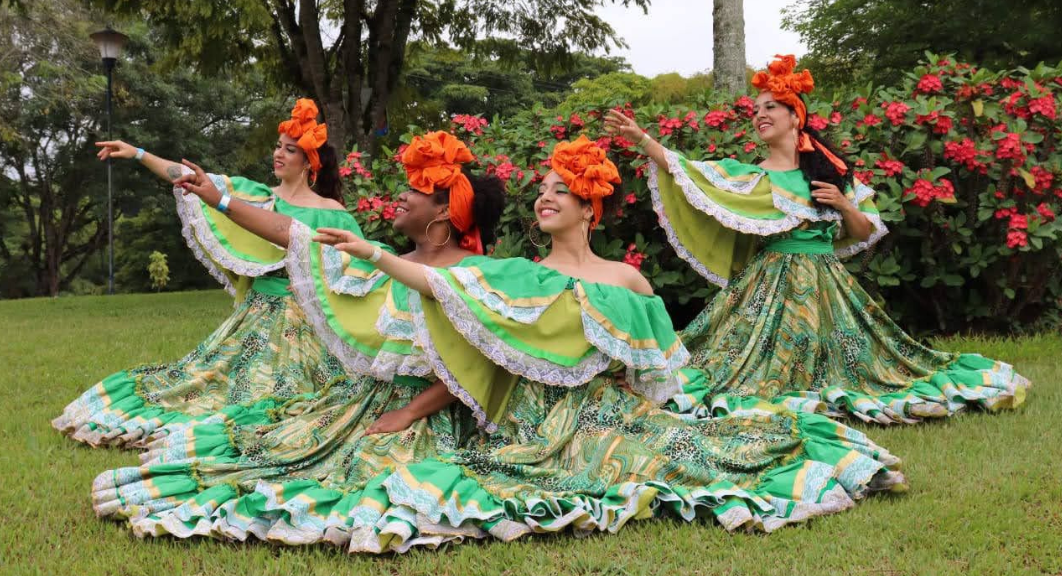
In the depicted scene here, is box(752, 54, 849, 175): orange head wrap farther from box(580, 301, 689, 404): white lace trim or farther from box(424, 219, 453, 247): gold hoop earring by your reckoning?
box(424, 219, 453, 247): gold hoop earring

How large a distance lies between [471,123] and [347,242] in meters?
4.58

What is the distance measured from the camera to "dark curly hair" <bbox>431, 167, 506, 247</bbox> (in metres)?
4.01

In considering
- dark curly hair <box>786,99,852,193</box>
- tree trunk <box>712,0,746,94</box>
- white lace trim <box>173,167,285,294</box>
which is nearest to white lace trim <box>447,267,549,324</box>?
white lace trim <box>173,167,285,294</box>

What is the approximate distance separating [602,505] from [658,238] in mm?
3976

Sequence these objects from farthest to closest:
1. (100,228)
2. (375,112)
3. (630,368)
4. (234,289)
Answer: (100,228) < (375,112) < (234,289) < (630,368)

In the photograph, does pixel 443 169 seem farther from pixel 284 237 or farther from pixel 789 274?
pixel 789 274

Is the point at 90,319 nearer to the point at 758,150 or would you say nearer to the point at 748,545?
the point at 758,150

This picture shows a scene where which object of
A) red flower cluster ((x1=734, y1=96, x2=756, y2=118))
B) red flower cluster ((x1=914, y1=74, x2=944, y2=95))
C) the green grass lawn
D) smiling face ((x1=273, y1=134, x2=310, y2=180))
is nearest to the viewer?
the green grass lawn

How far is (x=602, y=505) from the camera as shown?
10.8ft

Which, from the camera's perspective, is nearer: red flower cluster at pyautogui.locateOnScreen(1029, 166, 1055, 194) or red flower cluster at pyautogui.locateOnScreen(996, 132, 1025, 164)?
red flower cluster at pyautogui.locateOnScreen(996, 132, 1025, 164)

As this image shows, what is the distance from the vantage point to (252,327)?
532cm

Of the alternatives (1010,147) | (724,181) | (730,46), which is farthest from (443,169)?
(730,46)

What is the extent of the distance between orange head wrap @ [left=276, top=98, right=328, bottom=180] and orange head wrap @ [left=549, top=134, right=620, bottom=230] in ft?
5.93

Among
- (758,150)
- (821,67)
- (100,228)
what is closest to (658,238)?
(758,150)
